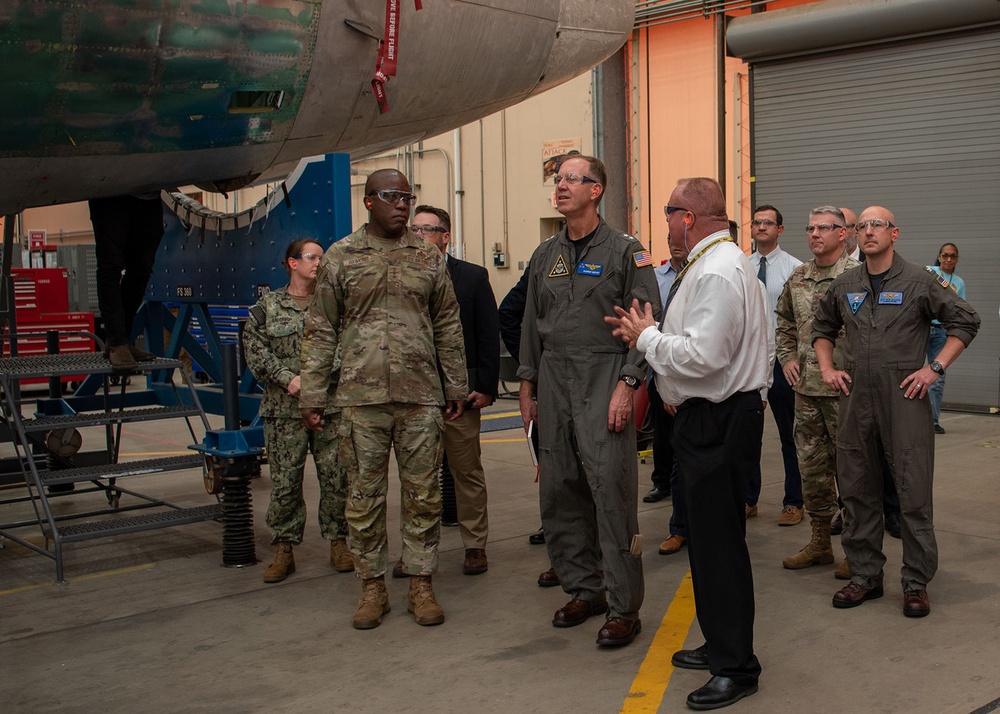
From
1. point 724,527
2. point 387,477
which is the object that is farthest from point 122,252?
point 724,527

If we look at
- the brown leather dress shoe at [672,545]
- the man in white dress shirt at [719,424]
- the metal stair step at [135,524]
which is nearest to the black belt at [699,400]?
the man in white dress shirt at [719,424]

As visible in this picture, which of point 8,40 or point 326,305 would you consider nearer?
point 8,40

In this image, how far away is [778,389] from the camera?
258 inches

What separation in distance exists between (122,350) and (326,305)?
6.28 feet

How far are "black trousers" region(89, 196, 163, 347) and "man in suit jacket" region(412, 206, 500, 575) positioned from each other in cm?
153

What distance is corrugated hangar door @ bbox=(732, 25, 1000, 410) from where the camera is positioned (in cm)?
1123

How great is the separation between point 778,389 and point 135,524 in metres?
3.92

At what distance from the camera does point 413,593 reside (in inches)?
193

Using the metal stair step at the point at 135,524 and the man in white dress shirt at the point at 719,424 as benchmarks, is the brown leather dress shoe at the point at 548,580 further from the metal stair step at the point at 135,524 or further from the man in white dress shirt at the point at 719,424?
the metal stair step at the point at 135,524

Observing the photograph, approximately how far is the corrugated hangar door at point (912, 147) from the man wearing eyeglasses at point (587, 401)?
8.10 m

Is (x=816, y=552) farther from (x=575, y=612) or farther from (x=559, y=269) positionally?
(x=559, y=269)

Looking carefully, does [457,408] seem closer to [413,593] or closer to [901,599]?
[413,593]

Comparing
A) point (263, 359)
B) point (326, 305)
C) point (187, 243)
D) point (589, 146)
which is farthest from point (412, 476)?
point (589, 146)

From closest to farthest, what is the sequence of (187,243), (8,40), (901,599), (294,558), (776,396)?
1. (8,40)
2. (901,599)
3. (294,558)
4. (776,396)
5. (187,243)
